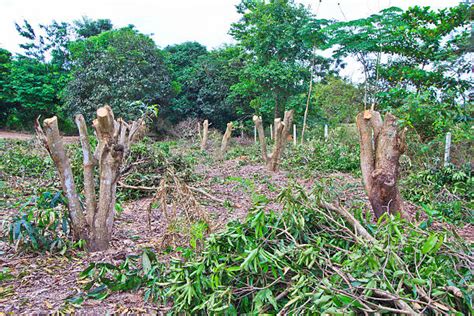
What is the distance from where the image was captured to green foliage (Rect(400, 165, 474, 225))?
405cm

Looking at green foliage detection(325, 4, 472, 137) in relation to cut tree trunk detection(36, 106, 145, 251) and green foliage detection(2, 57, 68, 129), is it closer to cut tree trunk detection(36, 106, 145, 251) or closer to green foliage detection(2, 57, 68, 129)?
cut tree trunk detection(36, 106, 145, 251)

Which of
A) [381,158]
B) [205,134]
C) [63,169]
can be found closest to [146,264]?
[63,169]

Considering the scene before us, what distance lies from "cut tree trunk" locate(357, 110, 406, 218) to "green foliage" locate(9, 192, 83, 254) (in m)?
2.58

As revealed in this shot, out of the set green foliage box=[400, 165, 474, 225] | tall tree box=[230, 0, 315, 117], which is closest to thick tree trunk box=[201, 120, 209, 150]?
tall tree box=[230, 0, 315, 117]

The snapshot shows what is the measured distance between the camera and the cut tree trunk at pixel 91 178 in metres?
2.70

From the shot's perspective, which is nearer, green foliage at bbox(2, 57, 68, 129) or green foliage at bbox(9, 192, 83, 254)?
green foliage at bbox(9, 192, 83, 254)

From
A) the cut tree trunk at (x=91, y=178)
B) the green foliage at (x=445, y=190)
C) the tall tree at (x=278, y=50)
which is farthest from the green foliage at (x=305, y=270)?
the tall tree at (x=278, y=50)

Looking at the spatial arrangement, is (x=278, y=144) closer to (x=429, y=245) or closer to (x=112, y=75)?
(x=429, y=245)

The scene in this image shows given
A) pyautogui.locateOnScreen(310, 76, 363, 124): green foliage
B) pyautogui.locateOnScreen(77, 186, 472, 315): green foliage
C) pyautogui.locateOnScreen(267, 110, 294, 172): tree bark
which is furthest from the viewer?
pyautogui.locateOnScreen(310, 76, 363, 124): green foliage

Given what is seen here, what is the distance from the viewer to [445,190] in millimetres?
4516

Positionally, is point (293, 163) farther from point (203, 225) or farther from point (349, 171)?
point (203, 225)

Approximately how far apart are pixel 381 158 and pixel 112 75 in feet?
47.2

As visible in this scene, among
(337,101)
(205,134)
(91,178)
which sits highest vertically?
(337,101)

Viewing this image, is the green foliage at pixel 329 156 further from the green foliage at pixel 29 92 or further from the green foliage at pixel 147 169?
the green foliage at pixel 29 92
